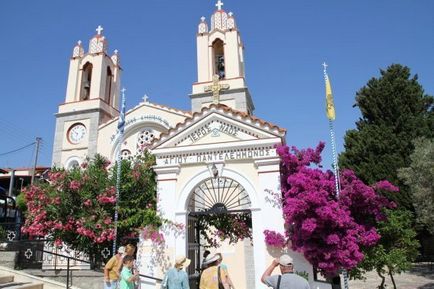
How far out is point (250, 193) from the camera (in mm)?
9438

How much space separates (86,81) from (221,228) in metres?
14.3

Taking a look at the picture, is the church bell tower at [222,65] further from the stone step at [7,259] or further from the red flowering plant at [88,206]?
the stone step at [7,259]

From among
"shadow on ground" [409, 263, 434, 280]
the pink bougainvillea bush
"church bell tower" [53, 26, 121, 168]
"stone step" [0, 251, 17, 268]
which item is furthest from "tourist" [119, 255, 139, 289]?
"shadow on ground" [409, 263, 434, 280]

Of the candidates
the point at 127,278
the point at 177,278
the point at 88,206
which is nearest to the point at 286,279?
the point at 177,278

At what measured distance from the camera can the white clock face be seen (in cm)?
1986

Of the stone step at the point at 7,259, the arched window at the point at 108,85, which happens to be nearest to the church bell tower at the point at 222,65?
the arched window at the point at 108,85

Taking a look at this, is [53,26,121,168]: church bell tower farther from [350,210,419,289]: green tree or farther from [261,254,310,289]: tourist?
[261,254,310,289]: tourist

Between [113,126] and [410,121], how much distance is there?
1840 centimetres

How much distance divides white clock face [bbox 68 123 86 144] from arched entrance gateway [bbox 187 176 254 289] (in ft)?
32.4

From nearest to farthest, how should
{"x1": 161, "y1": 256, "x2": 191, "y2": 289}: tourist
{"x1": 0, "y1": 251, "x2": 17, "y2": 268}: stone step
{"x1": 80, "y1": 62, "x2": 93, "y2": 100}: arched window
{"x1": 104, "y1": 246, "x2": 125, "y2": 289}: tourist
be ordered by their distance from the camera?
1. {"x1": 161, "y1": 256, "x2": 191, "y2": 289}: tourist
2. {"x1": 104, "y1": 246, "x2": 125, "y2": 289}: tourist
3. {"x1": 0, "y1": 251, "x2": 17, "y2": 268}: stone step
4. {"x1": 80, "y1": 62, "x2": 93, "y2": 100}: arched window

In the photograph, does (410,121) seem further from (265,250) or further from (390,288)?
(265,250)

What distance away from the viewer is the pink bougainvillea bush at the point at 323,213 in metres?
8.05

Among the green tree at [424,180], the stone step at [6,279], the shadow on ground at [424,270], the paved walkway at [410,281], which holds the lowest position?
the paved walkway at [410,281]

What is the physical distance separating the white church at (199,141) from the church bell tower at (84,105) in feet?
0.19
